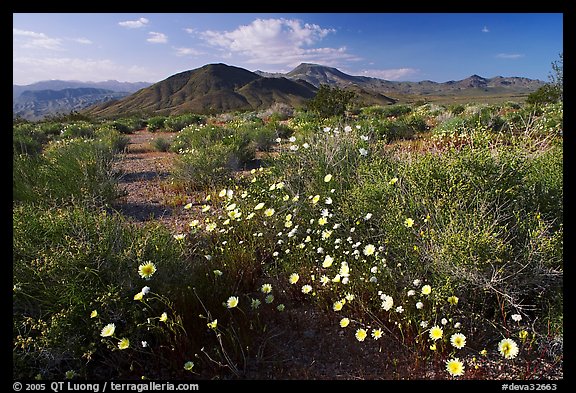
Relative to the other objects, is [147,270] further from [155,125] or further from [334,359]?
[155,125]

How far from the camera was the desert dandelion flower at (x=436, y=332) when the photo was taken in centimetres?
203

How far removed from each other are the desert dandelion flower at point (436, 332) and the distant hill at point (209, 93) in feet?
369

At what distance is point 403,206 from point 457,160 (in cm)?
53

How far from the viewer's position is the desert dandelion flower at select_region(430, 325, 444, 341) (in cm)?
203

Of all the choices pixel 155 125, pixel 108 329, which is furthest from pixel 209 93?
pixel 108 329

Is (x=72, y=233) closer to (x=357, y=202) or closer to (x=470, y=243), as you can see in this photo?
(x=357, y=202)

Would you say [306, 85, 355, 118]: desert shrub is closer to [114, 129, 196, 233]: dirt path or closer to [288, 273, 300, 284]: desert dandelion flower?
[114, 129, 196, 233]: dirt path

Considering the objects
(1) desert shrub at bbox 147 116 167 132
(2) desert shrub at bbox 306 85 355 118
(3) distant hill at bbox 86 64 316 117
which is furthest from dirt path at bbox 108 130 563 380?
(3) distant hill at bbox 86 64 316 117

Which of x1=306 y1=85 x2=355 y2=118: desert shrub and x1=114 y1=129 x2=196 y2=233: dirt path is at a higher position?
x1=306 y1=85 x2=355 y2=118: desert shrub

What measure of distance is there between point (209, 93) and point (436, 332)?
442 feet

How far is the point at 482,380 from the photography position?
195 cm

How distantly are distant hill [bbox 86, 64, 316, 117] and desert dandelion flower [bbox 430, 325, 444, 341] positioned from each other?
11252 centimetres

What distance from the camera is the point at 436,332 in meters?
2.05
